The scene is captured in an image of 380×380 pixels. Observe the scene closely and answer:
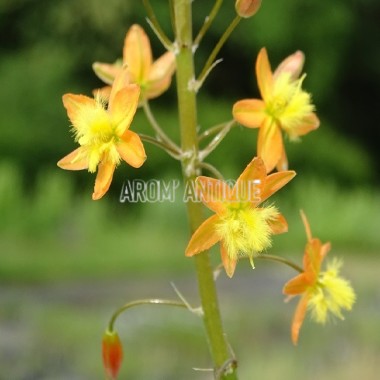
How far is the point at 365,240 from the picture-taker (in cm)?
277

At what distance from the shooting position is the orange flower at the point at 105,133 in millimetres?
580

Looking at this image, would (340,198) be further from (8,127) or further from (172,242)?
(8,127)

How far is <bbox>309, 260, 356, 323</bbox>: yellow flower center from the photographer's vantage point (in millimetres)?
667

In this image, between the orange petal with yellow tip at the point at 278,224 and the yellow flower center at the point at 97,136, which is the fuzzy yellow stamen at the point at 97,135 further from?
the orange petal with yellow tip at the point at 278,224

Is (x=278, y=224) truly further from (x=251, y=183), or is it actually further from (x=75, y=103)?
(x=75, y=103)

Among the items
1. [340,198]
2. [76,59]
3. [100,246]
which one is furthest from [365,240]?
[76,59]

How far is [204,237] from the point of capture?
1.90 ft

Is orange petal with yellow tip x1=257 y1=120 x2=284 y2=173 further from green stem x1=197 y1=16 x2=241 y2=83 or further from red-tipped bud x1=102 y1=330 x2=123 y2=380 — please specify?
red-tipped bud x1=102 y1=330 x2=123 y2=380

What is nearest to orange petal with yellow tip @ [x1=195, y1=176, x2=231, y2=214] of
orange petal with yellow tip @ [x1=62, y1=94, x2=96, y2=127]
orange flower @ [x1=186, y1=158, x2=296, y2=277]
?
orange flower @ [x1=186, y1=158, x2=296, y2=277]

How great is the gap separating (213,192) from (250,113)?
0.32 feet

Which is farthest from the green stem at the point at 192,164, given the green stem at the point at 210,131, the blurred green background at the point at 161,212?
the blurred green background at the point at 161,212

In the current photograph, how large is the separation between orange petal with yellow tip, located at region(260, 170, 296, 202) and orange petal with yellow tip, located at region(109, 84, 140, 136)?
0.10m

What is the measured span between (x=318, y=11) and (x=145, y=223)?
193 cm

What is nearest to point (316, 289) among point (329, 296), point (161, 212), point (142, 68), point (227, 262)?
point (329, 296)
